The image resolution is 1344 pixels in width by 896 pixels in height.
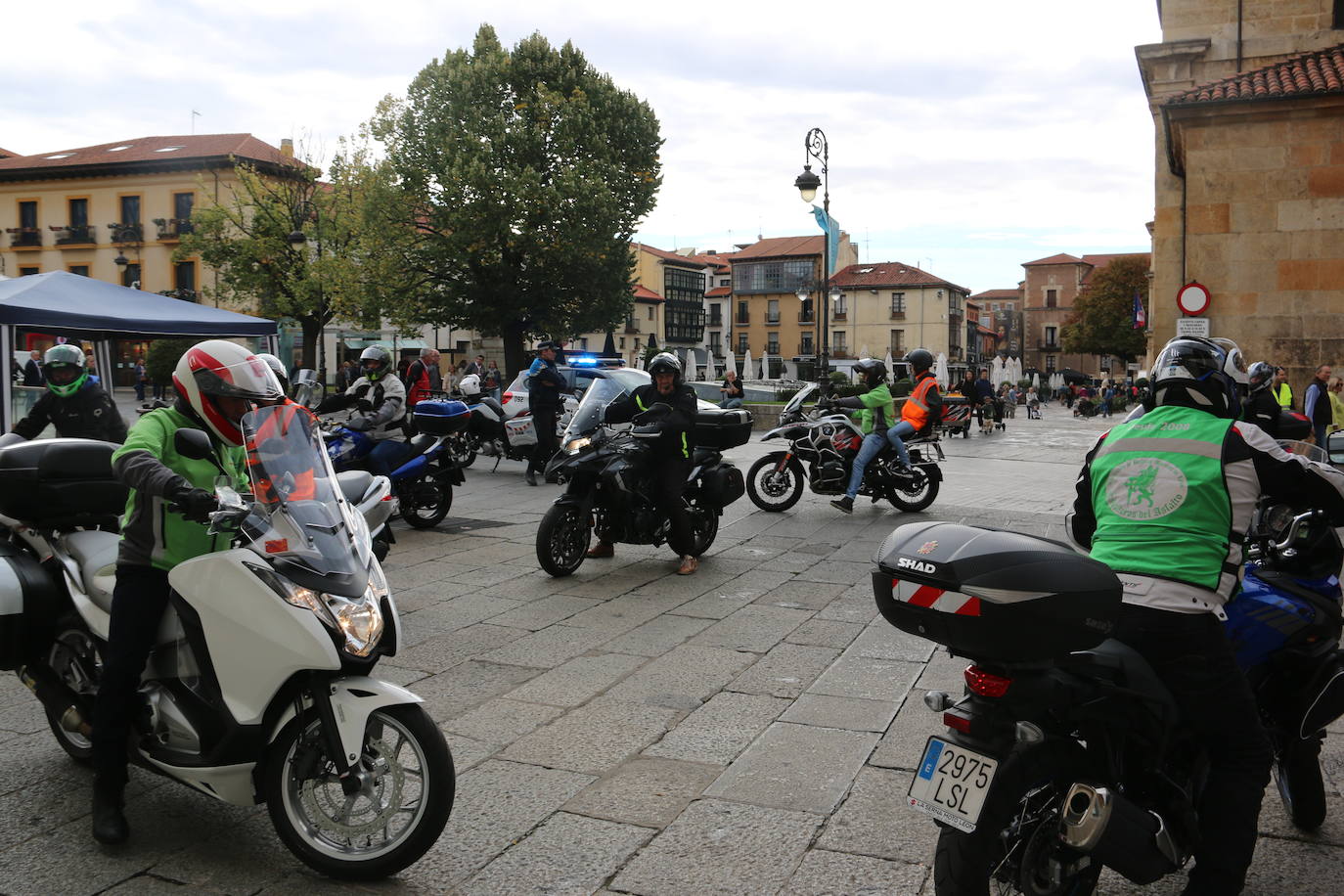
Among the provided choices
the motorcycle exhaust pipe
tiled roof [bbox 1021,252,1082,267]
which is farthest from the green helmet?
tiled roof [bbox 1021,252,1082,267]

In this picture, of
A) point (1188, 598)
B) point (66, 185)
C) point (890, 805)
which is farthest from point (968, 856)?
point (66, 185)

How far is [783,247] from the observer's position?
319 ft

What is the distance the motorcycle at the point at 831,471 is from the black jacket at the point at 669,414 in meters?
3.11

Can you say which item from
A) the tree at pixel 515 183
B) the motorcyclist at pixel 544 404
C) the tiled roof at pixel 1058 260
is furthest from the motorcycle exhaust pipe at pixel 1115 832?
the tiled roof at pixel 1058 260

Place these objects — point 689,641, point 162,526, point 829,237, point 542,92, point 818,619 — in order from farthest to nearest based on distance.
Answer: point 542,92 → point 829,237 → point 818,619 → point 689,641 → point 162,526

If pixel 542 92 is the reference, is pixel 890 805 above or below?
below

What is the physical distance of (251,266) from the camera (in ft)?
125

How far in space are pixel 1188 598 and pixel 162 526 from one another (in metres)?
2.92

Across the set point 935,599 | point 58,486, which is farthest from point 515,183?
point 935,599

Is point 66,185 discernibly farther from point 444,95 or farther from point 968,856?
point 968,856

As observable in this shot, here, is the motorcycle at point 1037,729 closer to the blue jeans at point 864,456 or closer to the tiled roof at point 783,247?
the blue jeans at point 864,456

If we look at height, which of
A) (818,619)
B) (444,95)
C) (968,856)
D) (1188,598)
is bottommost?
(818,619)

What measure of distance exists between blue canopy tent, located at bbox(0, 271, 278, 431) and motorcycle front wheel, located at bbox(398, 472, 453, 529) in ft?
18.3

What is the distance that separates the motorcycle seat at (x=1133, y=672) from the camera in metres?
2.57
